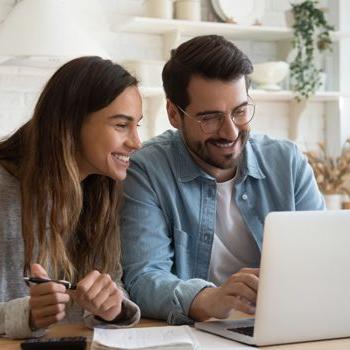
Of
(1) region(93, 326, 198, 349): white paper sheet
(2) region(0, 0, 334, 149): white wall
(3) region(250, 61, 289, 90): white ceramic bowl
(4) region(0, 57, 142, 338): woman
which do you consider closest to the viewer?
(1) region(93, 326, 198, 349): white paper sheet

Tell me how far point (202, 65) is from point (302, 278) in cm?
75

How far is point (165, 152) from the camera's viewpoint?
2031 mm

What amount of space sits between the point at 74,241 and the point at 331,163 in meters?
2.12

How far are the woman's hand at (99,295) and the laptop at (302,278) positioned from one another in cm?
26

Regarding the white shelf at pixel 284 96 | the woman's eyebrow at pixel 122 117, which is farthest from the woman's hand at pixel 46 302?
the white shelf at pixel 284 96

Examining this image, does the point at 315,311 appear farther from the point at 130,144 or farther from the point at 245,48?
the point at 245,48

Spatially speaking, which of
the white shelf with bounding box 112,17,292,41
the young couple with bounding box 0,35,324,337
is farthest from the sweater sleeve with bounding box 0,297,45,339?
the white shelf with bounding box 112,17,292,41

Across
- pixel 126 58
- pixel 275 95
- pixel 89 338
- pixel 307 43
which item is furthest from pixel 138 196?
pixel 307 43

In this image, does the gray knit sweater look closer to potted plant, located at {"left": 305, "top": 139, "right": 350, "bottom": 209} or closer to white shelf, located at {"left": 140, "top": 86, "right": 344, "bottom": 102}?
white shelf, located at {"left": 140, "top": 86, "right": 344, "bottom": 102}

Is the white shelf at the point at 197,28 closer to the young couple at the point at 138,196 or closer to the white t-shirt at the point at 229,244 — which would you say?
the young couple at the point at 138,196

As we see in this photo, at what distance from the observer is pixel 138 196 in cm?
190

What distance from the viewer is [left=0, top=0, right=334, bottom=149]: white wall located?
339 centimetres

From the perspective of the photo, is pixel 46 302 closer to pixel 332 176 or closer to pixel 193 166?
pixel 193 166

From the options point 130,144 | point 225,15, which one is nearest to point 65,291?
point 130,144
